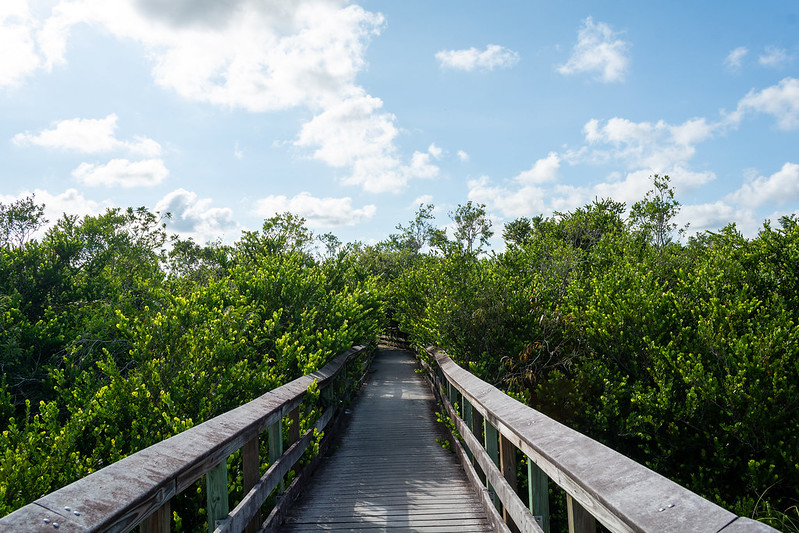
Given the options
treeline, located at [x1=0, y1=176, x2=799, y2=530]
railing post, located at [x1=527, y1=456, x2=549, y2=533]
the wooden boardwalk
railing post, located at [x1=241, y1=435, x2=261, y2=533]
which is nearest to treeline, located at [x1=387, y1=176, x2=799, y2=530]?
treeline, located at [x1=0, y1=176, x2=799, y2=530]

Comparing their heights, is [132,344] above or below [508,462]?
above

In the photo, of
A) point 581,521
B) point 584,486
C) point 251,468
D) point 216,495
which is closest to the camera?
point 584,486

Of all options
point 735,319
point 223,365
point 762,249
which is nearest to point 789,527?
point 735,319

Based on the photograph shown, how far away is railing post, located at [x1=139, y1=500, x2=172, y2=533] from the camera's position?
2.07 m

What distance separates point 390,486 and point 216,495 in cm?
256

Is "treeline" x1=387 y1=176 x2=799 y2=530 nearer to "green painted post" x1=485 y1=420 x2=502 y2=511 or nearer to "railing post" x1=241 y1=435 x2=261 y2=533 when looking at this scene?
"green painted post" x1=485 y1=420 x2=502 y2=511

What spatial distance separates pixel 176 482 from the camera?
2146 millimetres

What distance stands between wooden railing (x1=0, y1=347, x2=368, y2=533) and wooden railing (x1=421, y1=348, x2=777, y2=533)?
158 cm

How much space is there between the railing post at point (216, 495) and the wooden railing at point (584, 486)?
5.38 feet

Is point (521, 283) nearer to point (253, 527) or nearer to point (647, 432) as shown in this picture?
point (647, 432)

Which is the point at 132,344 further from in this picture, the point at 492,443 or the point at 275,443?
the point at 492,443

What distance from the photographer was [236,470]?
158 inches

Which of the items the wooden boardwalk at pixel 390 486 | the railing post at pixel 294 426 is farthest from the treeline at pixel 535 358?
the wooden boardwalk at pixel 390 486

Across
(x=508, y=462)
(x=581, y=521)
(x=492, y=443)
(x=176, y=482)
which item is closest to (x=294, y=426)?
(x=492, y=443)
